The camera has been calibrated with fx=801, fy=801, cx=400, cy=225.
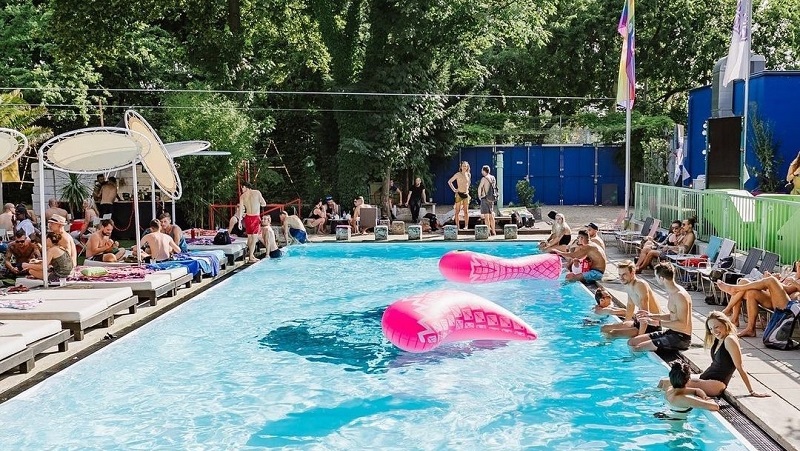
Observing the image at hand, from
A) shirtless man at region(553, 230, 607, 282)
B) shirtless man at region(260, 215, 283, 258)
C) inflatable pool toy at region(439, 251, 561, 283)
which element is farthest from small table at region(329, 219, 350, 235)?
shirtless man at region(553, 230, 607, 282)

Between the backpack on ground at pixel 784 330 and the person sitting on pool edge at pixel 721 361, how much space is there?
166 centimetres

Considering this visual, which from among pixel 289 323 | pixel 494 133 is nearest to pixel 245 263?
pixel 289 323

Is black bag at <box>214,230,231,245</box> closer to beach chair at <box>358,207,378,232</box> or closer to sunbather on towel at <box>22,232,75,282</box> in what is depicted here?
beach chair at <box>358,207,378,232</box>

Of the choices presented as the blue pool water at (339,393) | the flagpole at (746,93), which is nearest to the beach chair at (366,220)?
the flagpole at (746,93)

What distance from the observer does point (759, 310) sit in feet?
32.6

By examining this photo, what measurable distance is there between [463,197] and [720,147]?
6.89 metres

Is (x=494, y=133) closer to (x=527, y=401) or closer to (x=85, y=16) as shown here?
(x=85, y=16)

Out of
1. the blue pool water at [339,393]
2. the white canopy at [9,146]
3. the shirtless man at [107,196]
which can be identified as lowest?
the blue pool water at [339,393]

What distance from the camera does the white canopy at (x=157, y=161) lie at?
47.5 feet

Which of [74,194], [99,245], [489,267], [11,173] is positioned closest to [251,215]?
[99,245]

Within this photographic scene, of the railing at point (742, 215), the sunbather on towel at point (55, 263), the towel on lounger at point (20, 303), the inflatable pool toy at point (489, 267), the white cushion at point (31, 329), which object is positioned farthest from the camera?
the inflatable pool toy at point (489, 267)

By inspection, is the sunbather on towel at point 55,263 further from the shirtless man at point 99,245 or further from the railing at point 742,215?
the railing at point 742,215

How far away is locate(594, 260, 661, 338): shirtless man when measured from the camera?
10109 millimetres

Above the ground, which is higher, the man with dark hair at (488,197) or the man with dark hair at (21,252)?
the man with dark hair at (488,197)
